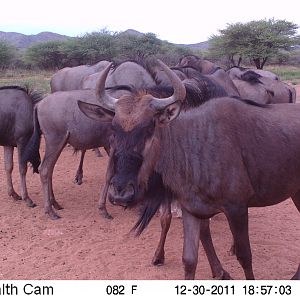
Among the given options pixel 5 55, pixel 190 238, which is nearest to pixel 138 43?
pixel 5 55

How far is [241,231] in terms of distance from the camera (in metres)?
3.97

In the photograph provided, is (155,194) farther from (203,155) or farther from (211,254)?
(211,254)

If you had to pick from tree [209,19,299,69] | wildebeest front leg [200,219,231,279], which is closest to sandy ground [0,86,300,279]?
wildebeest front leg [200,219,231,279]

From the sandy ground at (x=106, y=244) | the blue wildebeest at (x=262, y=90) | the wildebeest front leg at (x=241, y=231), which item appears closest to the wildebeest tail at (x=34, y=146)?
the sandy ground at (x=106, y=244)

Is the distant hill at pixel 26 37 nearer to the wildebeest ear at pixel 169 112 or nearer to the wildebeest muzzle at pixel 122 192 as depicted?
the wildebeest ear at pixel 169 112

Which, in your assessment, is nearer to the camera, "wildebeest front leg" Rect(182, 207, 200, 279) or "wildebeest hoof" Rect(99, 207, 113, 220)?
"wildebeest front leg" Rect(182, 207, 200, 279)

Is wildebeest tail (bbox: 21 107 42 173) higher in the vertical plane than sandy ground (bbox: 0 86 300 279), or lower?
higher

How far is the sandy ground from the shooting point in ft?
16.0

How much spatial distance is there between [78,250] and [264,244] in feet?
7.31

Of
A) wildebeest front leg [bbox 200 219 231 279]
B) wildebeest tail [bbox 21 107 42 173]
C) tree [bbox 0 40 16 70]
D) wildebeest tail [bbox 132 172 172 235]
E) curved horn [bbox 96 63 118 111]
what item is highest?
curved horn [bbox 96 63 118 111]

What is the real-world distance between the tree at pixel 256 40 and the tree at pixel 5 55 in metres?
17.8

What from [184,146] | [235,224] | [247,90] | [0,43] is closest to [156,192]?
[184,146]

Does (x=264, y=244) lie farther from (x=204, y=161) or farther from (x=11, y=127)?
(x=11, y=127)

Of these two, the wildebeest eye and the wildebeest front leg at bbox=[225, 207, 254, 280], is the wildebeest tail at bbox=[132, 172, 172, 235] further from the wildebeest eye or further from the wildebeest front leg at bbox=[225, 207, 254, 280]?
the wildebeest front leg at bbox=[225, 207, 254, 280]
